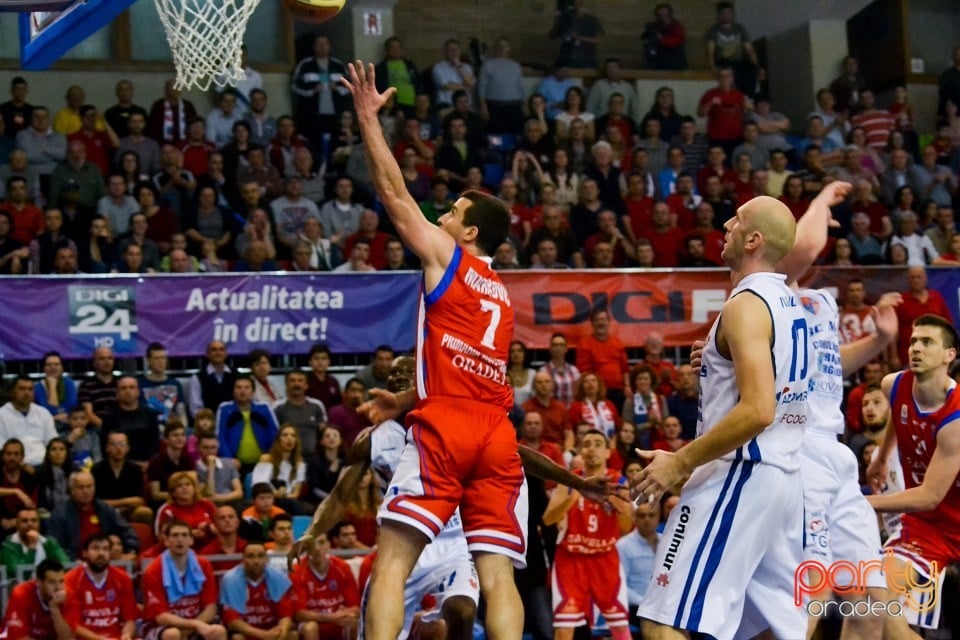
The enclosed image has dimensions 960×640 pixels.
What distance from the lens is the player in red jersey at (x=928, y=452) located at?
7867mm

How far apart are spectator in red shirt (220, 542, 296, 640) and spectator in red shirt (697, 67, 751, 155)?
10566 mm

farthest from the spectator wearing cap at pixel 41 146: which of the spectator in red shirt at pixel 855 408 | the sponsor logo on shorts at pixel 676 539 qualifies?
the sponsor logo on shorts at pixel 676 539

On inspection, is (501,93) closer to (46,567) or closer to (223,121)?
(223,121)

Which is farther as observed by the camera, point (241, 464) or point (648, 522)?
point (241, 464)

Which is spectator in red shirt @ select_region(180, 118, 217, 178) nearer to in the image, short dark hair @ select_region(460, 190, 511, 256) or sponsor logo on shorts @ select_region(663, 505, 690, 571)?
short dark hair @ select_region(460, 190, 511, 256)

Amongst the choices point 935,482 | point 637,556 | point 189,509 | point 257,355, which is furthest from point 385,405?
point 257,355

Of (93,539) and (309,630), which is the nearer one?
(93,539)

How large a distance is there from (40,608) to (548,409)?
526cm

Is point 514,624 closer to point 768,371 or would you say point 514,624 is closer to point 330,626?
Result: point 768,371

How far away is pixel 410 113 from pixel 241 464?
671 centimetres

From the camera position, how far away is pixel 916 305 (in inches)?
640

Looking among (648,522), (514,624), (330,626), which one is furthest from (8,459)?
(514,624)

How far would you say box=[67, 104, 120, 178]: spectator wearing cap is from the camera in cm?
1656

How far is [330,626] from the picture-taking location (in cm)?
1189
